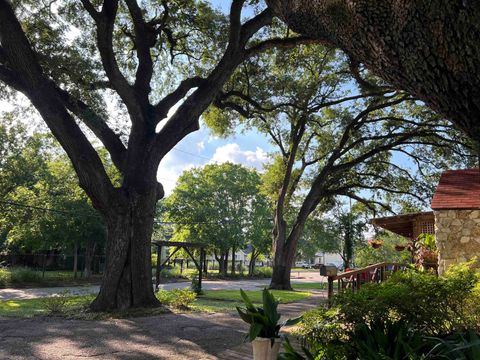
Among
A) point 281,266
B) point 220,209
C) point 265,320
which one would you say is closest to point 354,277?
point 265,320

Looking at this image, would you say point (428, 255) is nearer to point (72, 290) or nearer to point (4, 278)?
point (72, 290)

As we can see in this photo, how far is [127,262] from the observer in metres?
10.4

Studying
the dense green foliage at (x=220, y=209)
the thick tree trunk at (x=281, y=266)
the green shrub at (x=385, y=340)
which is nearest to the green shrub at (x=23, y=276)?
the thick tree trunk at (x=281, y=266)

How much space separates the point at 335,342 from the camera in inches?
158

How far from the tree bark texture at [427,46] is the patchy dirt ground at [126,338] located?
15.4 feet

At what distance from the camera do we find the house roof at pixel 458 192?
9.70 metres

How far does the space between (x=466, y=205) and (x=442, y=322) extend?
5.92m

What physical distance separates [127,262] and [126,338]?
11.1 ft

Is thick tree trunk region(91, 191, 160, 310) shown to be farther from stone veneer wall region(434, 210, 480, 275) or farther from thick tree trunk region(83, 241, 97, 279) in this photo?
thick tree trunk region(83, 241, 97, 279)

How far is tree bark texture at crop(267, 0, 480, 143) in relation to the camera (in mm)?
2373

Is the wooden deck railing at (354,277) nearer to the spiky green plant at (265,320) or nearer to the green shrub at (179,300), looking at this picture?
the spiky green plant at (265,320)

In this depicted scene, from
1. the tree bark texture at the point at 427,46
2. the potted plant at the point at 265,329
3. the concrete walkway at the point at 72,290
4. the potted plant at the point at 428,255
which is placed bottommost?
the concrete walkway at the point at 72,290

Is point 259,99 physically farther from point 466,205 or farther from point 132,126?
point 466,205

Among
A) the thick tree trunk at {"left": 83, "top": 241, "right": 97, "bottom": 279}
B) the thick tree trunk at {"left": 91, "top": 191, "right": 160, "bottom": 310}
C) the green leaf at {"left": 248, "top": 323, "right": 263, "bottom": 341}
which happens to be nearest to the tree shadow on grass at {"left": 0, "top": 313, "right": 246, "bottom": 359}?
the thick tree trunk at {"left": 91, "top": 191, "right": 160, "bottom": 310}
